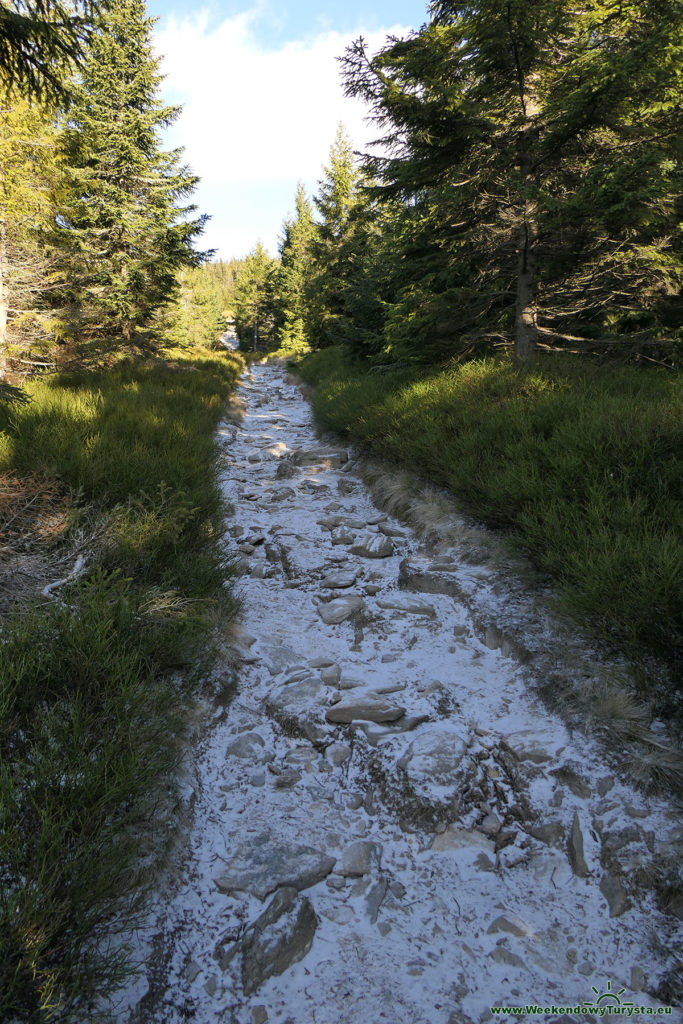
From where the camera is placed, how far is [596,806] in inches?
88.0

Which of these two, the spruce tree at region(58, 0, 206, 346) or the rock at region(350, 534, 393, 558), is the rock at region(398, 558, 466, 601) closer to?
the rock at region(350, 534, 393, 558)

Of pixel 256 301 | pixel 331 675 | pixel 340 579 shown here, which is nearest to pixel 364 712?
pixel 331 675

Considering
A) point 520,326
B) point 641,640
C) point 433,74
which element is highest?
point 433,74

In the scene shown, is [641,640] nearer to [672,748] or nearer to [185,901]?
[672,748]

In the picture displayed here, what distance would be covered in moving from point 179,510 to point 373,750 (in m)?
2.45

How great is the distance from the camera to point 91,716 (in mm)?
2037

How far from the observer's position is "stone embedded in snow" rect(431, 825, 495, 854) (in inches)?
86.7

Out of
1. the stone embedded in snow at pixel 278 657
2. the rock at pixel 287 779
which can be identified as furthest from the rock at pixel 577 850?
the stone embedded in snow at pixel 278 657

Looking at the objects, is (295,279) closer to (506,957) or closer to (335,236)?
(335,236)

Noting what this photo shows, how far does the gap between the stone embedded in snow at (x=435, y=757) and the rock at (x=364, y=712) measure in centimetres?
22

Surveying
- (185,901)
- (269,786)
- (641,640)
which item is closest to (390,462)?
(641,640)

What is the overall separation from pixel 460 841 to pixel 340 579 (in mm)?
2562

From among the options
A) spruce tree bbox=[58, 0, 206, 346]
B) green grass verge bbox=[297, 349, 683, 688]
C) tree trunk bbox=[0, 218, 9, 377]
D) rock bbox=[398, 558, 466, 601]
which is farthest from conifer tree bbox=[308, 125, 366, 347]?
rock bbox=[398, 558, 466, 601]

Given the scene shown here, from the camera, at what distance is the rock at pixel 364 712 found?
289 cm
